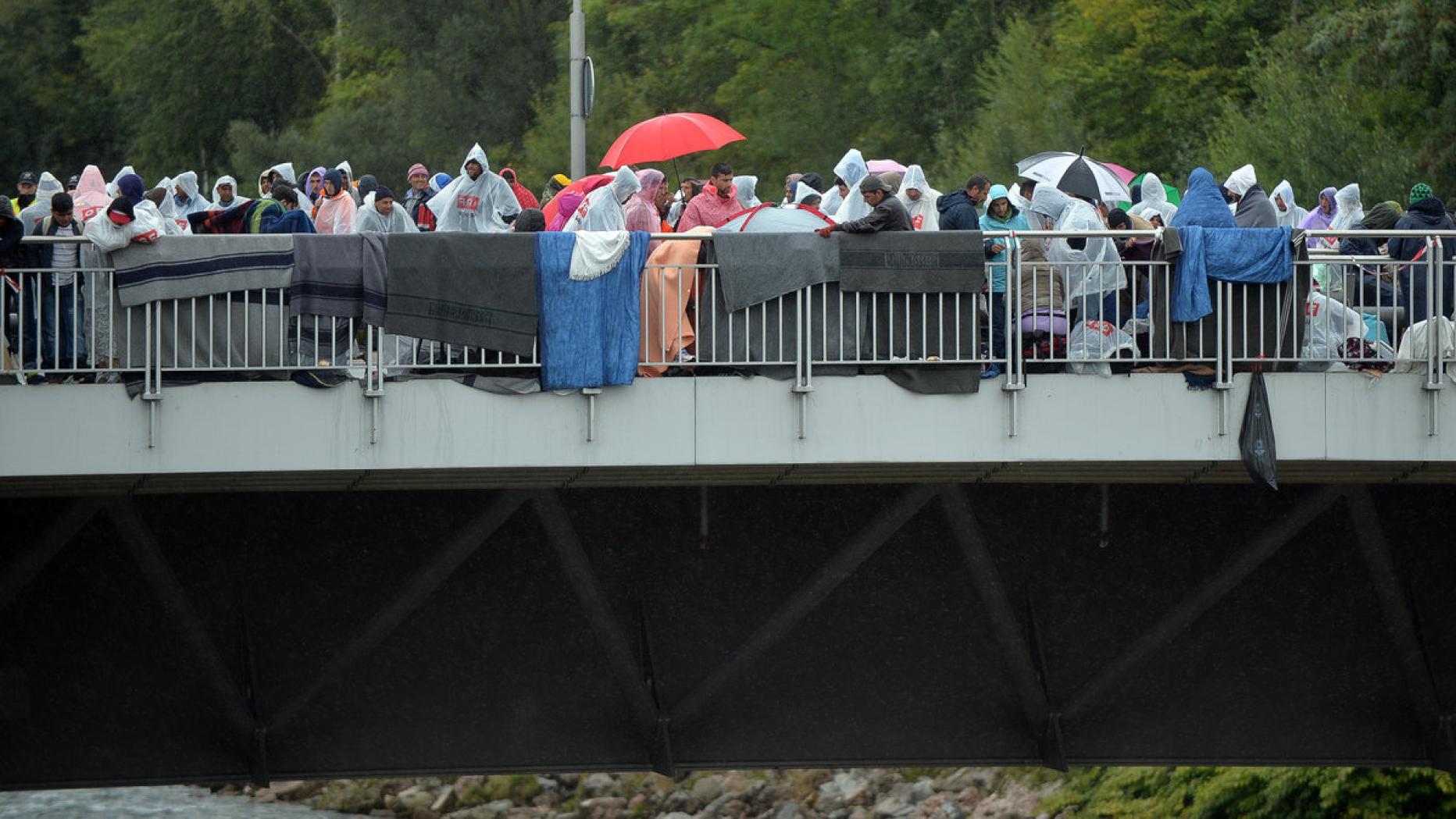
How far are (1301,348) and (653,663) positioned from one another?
563cm

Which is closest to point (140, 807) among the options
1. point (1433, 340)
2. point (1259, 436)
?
point (1259, 436)

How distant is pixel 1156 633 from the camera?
1609cm

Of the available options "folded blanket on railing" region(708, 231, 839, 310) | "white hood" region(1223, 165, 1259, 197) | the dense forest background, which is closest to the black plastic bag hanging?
"folded blanket on railing" region(708, 231, 839, 310)

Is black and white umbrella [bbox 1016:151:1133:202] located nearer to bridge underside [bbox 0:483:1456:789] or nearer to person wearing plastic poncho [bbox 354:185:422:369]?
bridge underside [bbox 0:483:1456:789]

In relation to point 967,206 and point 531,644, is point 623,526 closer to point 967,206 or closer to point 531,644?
point 531,644

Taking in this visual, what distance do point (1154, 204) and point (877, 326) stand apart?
13.7 feet

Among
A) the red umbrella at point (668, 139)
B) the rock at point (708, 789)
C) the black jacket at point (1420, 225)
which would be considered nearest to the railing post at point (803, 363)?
the black jacket at point (1420, 225)

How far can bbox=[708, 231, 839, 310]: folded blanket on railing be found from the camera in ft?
43.4

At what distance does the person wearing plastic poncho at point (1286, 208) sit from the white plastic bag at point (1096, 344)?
4252mm

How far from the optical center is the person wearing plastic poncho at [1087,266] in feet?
43.7

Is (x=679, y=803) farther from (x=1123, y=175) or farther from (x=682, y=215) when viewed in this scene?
(x=682, y=215)

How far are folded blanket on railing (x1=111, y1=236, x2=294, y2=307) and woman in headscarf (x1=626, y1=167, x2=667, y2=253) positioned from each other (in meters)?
2.76

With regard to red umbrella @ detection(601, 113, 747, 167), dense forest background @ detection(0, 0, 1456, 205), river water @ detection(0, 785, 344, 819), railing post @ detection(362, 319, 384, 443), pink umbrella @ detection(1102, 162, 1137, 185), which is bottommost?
river water @ detection(0, 785, 344, 819)

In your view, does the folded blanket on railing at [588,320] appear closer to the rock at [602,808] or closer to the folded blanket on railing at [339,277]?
the folded blanket on railing at [339,277]
